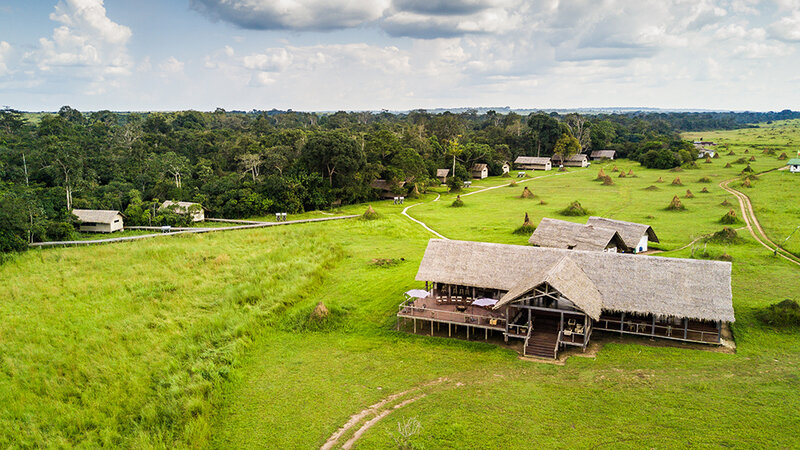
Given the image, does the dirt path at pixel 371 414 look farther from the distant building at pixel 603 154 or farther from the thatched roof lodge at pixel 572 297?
the distant building at pixel 603 154

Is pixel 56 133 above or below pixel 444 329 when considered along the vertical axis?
above

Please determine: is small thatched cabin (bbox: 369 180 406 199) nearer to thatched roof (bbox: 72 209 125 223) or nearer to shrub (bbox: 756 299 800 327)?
thatched roof (bbox: 72 209 125 223)

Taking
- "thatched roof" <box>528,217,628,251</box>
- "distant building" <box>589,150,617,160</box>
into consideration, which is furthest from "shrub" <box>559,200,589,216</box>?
"distant building" <box>589,150,617,160</box>

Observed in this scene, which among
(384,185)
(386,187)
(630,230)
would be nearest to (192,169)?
(384,185)

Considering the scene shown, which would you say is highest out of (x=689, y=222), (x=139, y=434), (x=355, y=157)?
(x=355, y=157)

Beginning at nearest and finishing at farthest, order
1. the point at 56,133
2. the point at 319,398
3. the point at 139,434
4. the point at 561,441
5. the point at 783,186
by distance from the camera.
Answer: the point at 561,441, the point at 139,434, the point at 319,398, the point at 783,186, the point at 56,133

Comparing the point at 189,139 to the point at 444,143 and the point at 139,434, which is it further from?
the point at 139,434

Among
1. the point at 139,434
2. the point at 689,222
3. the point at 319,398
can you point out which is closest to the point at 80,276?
the point at 139,434

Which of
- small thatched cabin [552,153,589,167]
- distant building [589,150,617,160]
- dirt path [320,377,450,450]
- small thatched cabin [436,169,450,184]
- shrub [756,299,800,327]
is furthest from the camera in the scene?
distant building [589,150,617,160]
